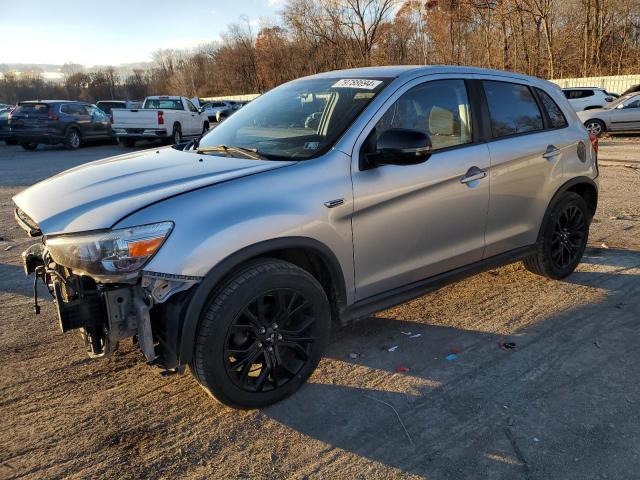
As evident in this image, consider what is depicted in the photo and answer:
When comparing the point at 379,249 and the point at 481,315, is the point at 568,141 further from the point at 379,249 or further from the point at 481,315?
the point at 379,249

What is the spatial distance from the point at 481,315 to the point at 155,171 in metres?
2.64

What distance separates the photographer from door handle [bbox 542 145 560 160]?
4.28 metres

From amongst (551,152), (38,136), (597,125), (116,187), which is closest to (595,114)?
(597,125)

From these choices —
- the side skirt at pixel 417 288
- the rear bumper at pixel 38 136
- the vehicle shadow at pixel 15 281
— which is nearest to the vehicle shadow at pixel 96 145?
the rear bumper at pixel 38 136

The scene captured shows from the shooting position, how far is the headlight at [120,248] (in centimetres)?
245

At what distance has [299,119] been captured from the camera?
3604 millimetres

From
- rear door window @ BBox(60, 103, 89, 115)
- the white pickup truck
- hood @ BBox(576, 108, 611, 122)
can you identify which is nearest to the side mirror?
the white pickup truck

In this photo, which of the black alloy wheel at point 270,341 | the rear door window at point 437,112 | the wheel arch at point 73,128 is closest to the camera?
the black alloy wheel at point 270,341

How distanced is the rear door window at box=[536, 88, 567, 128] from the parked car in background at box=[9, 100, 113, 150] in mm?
17585

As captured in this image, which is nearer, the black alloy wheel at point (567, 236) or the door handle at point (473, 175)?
the door handle at point (473, 175)

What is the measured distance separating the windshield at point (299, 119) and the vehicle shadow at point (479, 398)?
4.65ft

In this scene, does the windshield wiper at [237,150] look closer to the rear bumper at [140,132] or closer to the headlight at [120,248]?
the headlight at [120,248]

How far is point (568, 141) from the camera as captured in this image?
451 centimetres

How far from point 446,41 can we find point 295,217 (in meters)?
47.6
